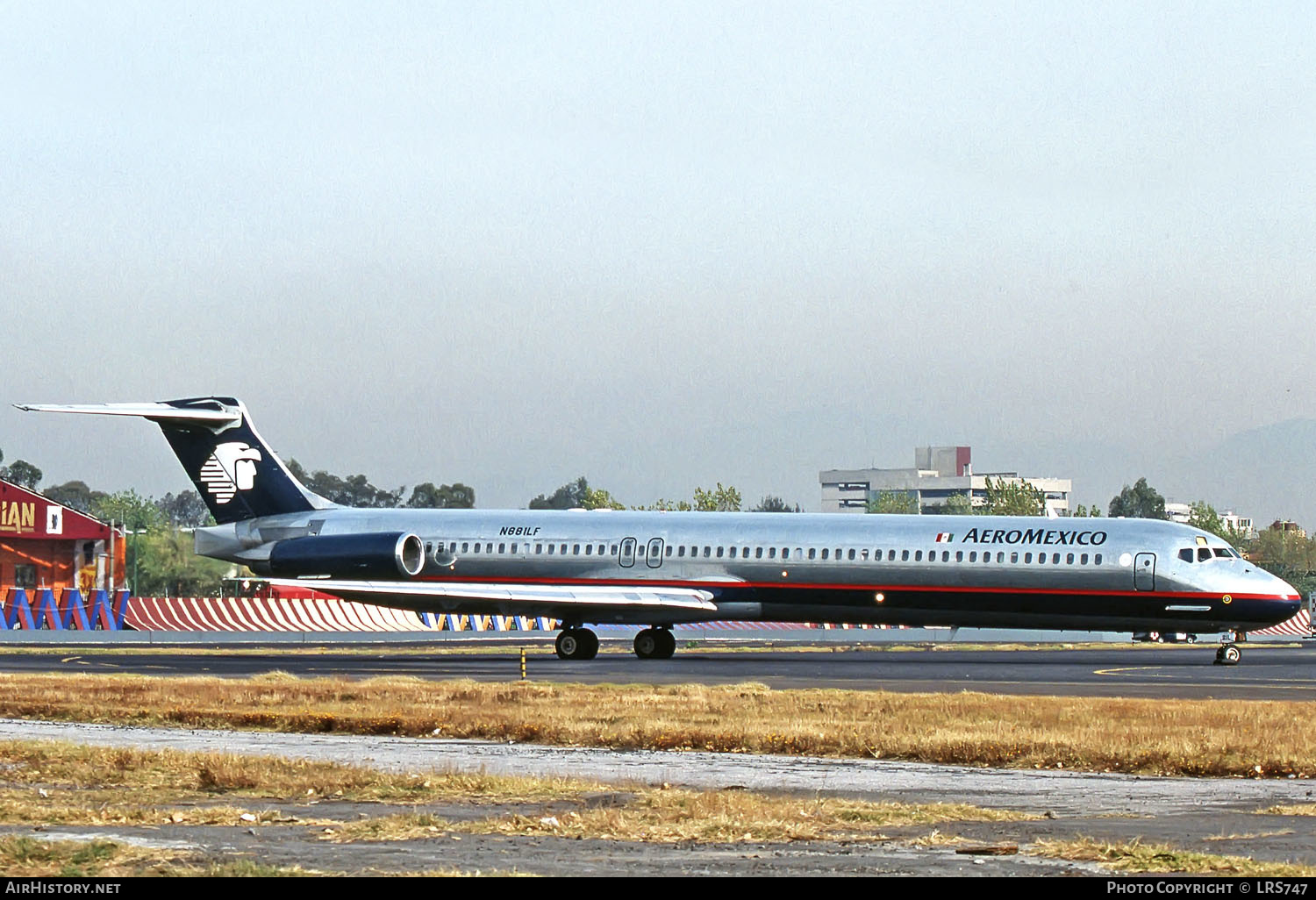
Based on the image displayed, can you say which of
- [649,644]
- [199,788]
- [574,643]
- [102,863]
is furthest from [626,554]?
[102,863]

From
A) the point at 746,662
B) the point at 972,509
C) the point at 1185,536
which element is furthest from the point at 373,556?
the point at 972,509

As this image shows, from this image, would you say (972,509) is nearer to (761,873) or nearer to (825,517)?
(825,517)

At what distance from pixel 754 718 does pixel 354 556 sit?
23.1 metres

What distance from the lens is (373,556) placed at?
45.4 meters

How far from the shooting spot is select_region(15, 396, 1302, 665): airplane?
41938 millimetres

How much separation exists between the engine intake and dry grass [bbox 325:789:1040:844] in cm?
3110

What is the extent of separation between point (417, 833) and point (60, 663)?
101 ft

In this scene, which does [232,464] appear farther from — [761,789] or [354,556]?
[761,789]

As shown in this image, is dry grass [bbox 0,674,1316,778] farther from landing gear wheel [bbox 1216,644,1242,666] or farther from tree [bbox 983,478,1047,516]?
tree [bbox 983,478,1047,516]

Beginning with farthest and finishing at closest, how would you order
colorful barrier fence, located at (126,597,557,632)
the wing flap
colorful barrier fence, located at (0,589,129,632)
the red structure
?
the red structure, colorful barrier fence, located at (126,597,557,632), colorful barrier fence, located at (0,589,129,632), the wing flap

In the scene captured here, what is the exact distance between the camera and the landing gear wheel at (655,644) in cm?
4531

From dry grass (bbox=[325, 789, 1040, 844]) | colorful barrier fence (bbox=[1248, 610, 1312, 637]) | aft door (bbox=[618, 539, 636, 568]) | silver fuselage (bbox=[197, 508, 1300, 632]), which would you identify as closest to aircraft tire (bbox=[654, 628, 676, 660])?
silver fuselage (bbox=[197, 508, 1300, 632])

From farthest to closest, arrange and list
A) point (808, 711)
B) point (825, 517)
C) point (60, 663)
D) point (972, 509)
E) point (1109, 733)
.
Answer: point (972, 509) < point (825, 517) < point (60, 663) < point (808, 711) < point (1109, 733)

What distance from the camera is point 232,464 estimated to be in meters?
49.7
